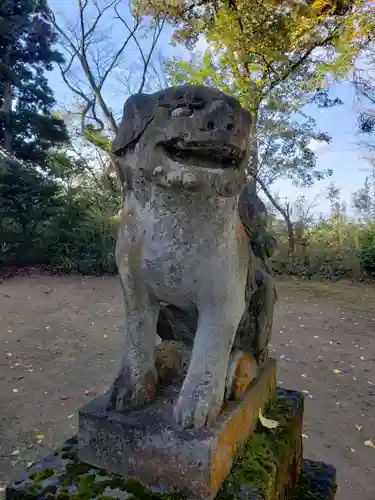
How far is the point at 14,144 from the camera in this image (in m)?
11.2

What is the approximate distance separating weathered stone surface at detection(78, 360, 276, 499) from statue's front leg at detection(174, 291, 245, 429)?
0.11 ft

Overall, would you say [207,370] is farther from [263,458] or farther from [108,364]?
[108,364]

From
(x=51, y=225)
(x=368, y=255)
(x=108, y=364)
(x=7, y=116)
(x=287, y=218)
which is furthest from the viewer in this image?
(x=7, y=116)

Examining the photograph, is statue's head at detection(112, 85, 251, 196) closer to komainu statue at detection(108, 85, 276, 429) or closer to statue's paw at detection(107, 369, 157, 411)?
komainu statue at detection(108, 85, 276, 429)

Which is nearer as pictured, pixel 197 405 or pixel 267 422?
pixel 197 405

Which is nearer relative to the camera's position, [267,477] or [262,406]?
[267,477]

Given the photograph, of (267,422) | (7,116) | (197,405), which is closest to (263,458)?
(267,422)

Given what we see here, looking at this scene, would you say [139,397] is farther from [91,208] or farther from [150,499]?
[91,208]


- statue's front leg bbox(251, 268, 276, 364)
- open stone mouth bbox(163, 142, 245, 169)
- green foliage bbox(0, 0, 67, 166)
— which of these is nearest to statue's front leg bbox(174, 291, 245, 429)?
statue's front leg bbox(251, 268, 276, 364)

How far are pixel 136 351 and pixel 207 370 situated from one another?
20cm

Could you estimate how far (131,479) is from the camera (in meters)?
1.01

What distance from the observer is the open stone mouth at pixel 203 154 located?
0.90 m

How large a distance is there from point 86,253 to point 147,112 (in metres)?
8.01

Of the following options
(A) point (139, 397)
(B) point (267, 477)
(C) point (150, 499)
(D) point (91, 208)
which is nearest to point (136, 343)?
(A) point (139, 397)
